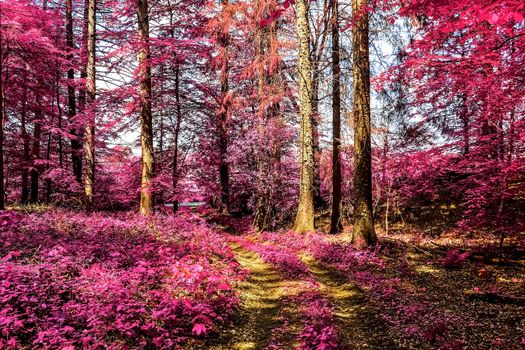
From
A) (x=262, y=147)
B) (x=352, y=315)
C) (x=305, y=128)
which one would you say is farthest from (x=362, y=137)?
(x=262, y=147)

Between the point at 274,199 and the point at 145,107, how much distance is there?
679 cm

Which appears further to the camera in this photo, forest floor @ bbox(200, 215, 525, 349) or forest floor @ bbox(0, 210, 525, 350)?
forest floor @ bbox(200, 215, 525, 349)

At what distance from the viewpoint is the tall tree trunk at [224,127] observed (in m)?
16.8

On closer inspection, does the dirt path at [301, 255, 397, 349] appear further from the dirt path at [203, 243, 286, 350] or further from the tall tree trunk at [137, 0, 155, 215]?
the tall tree trunk at [137, 0, 155, 215]

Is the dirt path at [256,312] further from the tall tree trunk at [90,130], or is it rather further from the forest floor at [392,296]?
the tall tree trunk at [90,130]

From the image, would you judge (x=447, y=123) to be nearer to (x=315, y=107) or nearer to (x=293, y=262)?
(x=315, y=107)

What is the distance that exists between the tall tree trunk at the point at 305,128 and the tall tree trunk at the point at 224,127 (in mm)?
5542

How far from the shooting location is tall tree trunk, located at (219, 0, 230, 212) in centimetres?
1680

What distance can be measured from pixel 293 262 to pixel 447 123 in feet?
43.5

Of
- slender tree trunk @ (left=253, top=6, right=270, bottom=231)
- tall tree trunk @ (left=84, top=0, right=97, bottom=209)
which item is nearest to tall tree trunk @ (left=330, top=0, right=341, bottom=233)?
slender tree trunk @ (left=253, top=6, right=270, bottom=231)

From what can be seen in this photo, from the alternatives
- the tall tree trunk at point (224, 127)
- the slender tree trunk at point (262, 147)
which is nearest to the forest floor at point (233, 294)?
the slender tree trunk at point (262, 147)

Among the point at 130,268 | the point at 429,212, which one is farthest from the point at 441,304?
the point at 429,212

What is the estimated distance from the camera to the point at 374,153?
1452 centimetres

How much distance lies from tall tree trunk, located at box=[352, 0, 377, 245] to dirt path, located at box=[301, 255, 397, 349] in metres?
1.86
